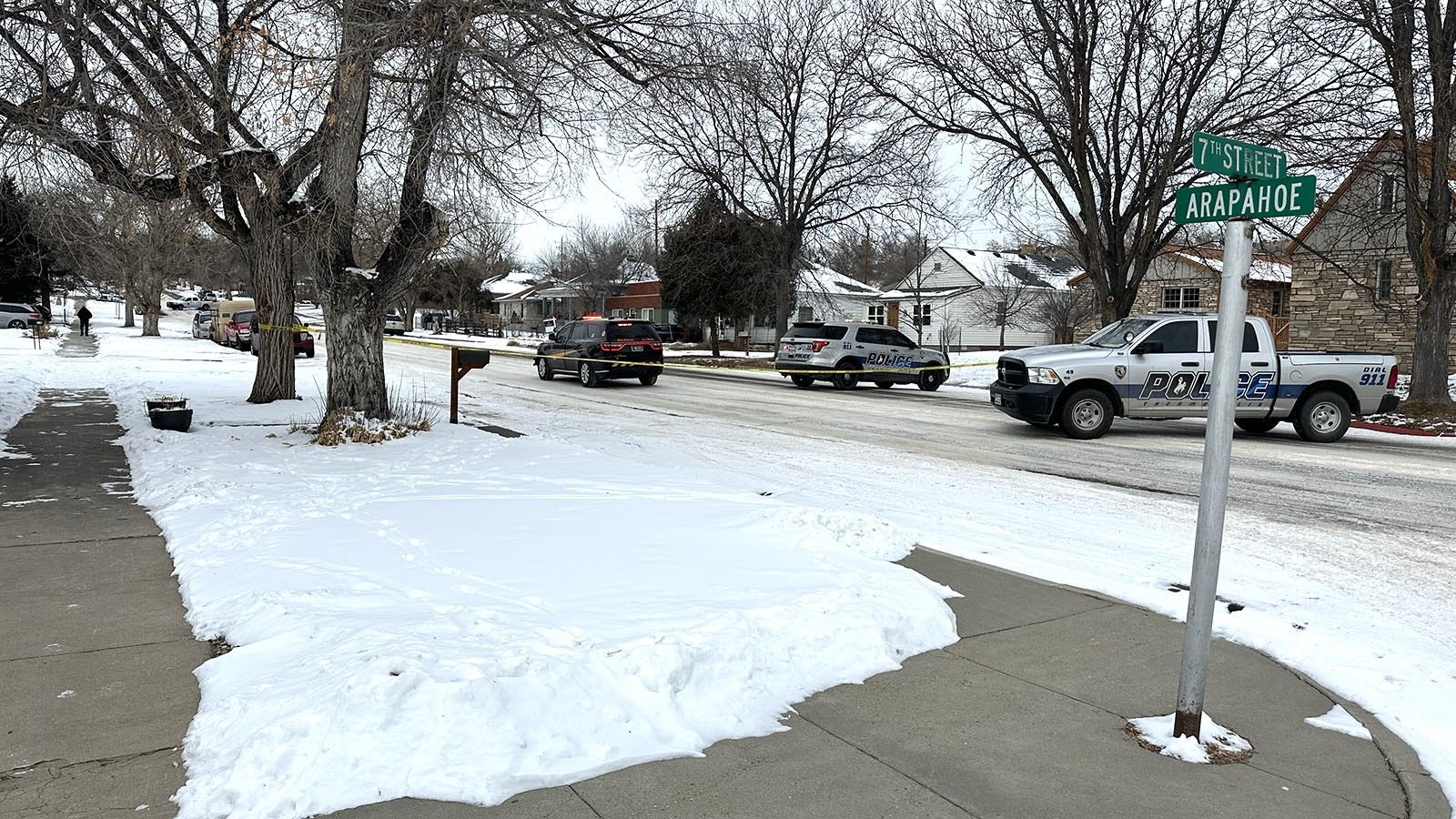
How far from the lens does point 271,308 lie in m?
15.0

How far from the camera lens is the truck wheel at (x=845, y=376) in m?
25.3

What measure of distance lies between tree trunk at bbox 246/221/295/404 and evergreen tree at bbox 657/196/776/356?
22895 mm

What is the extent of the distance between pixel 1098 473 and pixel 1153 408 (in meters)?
4.38

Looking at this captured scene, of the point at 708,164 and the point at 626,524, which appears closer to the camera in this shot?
the point at 626,524

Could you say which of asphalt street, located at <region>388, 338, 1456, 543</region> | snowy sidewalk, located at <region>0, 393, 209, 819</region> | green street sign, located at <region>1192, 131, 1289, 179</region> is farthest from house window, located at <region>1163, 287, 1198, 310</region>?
snowy sidewalk, located at <region>0, 393, 209, 819</region>

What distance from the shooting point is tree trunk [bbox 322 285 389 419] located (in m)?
12.2

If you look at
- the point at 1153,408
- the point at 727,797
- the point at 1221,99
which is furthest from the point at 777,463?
the point at 1221,99

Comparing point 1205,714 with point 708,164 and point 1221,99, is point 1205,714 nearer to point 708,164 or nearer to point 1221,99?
point 1221,99

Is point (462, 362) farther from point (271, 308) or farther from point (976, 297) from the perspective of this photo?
point (976, 297)

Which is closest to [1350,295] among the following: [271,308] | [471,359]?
[471,359]

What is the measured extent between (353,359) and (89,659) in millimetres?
8198

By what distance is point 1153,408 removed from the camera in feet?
48.1

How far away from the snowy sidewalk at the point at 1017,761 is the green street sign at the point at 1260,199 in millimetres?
2150

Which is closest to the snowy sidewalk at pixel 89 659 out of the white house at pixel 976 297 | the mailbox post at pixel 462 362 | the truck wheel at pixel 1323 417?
the mailbox post at pixel 462 362
